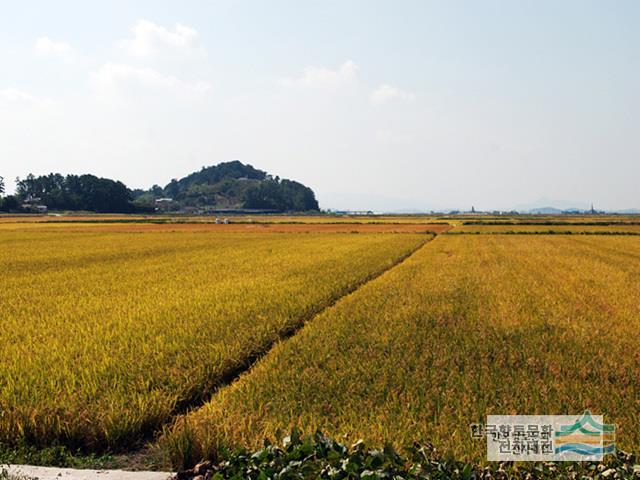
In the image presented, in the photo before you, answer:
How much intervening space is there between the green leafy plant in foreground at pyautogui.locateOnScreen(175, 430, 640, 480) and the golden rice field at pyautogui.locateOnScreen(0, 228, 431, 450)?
1816 mm

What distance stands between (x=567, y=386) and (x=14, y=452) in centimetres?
649

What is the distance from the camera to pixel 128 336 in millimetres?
8492

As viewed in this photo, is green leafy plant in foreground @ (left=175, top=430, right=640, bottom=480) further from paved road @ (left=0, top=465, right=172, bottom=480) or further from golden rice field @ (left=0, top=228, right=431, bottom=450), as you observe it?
golden rice field @ (left=0, top=228, right=431, bottom=450)

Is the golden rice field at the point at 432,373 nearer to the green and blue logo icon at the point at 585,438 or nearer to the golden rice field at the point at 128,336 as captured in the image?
the green and blue logo icon at the point at 585,438

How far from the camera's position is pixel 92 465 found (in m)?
4.48

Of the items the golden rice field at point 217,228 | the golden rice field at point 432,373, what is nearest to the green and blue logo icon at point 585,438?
the golden rice field at point 432,373

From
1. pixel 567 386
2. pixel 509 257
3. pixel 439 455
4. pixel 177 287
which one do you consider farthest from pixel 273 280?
pixel 509 257

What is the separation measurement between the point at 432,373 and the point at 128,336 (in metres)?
5.45

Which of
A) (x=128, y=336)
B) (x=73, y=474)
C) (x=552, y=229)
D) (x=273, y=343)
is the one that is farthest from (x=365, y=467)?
(x=552, y=229)

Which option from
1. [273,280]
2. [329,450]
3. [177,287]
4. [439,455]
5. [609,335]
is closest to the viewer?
[329,450]

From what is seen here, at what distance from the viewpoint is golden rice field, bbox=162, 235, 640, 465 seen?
4.81m

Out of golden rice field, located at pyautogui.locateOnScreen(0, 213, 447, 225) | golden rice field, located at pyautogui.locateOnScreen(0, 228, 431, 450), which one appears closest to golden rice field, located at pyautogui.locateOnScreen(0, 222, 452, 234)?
golden rice field, located at pyautogui.locateOnScreen(0, 213, 447, 225)

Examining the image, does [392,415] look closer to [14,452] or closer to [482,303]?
[14,452]

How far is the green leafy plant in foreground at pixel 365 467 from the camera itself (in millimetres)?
3617
